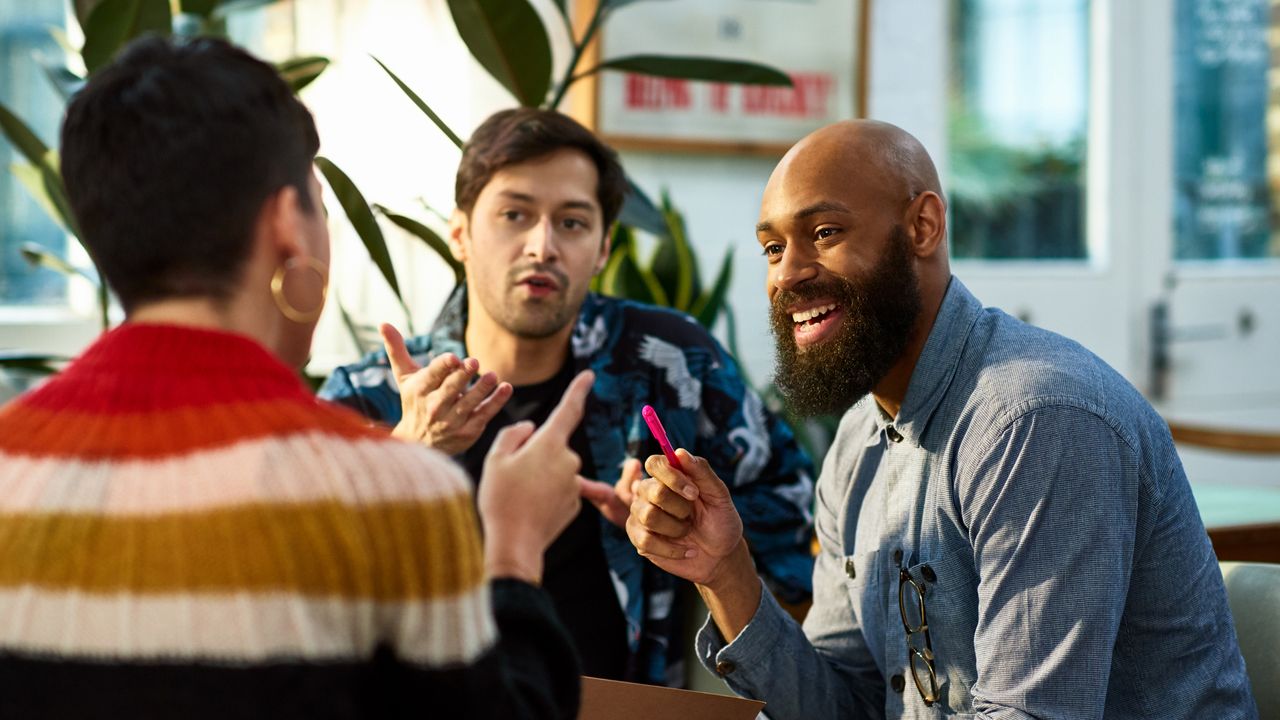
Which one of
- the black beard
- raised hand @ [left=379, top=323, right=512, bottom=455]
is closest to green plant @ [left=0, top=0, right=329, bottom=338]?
raised hand @ [left=379, top=323, right=512, bottom=455]

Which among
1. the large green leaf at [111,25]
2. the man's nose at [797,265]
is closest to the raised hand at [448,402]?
the man's nose at [797,265]

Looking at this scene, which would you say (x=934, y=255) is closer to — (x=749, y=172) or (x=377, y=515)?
(x=377, y=515)

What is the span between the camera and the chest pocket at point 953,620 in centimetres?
121

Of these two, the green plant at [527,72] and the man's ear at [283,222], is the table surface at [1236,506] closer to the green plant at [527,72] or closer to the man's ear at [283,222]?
the green plant at [527,72]

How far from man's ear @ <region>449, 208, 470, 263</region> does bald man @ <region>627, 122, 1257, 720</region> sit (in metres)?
0.86

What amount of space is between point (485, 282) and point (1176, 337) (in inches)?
101

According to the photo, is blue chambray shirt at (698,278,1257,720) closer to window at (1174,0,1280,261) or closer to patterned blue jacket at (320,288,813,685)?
patterned blue jacket at (320,288,813,685)

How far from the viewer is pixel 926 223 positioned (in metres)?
1.33

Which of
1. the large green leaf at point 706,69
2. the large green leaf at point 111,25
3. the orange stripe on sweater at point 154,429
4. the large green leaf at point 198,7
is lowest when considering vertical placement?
the orange stripe on sweater at point 154,429

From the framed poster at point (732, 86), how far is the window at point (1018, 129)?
535mm

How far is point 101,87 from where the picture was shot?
73 cm

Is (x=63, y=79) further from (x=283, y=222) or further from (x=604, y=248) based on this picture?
(x=283, y=222)

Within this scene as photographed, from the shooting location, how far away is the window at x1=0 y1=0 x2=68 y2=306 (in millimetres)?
2689

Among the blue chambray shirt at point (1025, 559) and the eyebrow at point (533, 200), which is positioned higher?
the eyebrow at point (533, 200)
